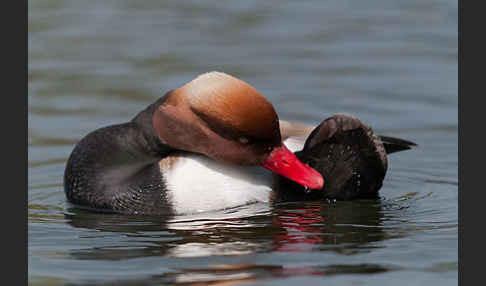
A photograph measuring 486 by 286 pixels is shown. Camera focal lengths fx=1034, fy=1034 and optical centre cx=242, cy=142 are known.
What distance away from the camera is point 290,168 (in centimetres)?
737

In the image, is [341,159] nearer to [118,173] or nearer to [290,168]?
[290,168]

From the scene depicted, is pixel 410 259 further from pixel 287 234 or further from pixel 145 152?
pixel 145 152

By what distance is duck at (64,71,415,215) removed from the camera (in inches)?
285

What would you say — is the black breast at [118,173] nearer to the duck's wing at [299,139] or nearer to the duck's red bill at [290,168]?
the duck's red bill at [290,168]

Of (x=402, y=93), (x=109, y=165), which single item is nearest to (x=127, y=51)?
(x=402, y=93)

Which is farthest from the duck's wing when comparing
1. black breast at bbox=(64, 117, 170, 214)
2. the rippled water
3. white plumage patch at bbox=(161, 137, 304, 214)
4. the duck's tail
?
black breast at bbox=(64, 117, 170, 214)

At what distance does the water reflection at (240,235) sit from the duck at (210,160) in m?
0.10

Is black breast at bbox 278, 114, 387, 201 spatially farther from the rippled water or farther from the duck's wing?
the duck's wing

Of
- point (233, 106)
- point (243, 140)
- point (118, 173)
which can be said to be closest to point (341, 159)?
point (243, 140)

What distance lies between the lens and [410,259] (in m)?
6.21

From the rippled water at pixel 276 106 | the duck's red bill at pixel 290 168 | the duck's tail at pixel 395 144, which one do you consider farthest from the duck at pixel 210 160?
the duck's tail at pixel 395 144

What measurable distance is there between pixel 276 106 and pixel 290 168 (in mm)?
4007

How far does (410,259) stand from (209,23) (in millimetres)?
8753

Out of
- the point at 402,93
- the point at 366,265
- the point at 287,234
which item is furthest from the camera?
the point at 402,93
